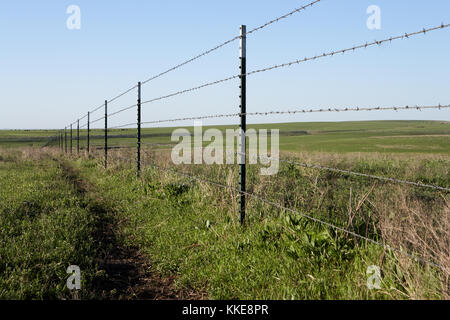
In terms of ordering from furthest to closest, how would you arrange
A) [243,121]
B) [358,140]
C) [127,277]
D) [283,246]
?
[358,140], [243,121], [127,277], [283,246]

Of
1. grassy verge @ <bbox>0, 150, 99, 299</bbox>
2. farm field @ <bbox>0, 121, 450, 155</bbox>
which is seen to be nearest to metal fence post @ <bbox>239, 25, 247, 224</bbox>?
grassy verge @ <bbox>0, 150, 99, 299</bbox>

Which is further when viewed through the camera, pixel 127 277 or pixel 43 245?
pixel 43 245

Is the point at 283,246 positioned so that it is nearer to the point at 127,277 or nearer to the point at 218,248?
the point at 218,248

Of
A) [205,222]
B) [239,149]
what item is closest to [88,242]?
[205,222]

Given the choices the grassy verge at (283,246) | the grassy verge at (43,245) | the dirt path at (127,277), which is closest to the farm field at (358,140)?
the grassy verge at (283,246)

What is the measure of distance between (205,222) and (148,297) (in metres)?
1.65

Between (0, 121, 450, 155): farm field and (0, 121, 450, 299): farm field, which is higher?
(0, 121, 450, 155): farm field

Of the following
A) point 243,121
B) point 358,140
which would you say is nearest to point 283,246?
point 243,121

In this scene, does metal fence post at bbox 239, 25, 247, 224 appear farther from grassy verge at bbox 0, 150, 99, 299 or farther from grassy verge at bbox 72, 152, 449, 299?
grassy verge at bbox 0, 150, 99, 299

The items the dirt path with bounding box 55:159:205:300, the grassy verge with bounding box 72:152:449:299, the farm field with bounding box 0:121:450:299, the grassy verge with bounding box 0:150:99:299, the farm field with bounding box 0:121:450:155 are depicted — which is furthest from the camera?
the farm field with bounding box 0:121:450:155

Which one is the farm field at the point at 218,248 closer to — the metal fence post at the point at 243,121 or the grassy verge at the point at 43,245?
the grassy verge at the point at 43,245

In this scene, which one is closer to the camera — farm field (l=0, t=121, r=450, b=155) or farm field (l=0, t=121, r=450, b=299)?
farm field (l=0, t=121, r=450, b=299)

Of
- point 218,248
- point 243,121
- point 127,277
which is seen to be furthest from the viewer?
point 243,121
